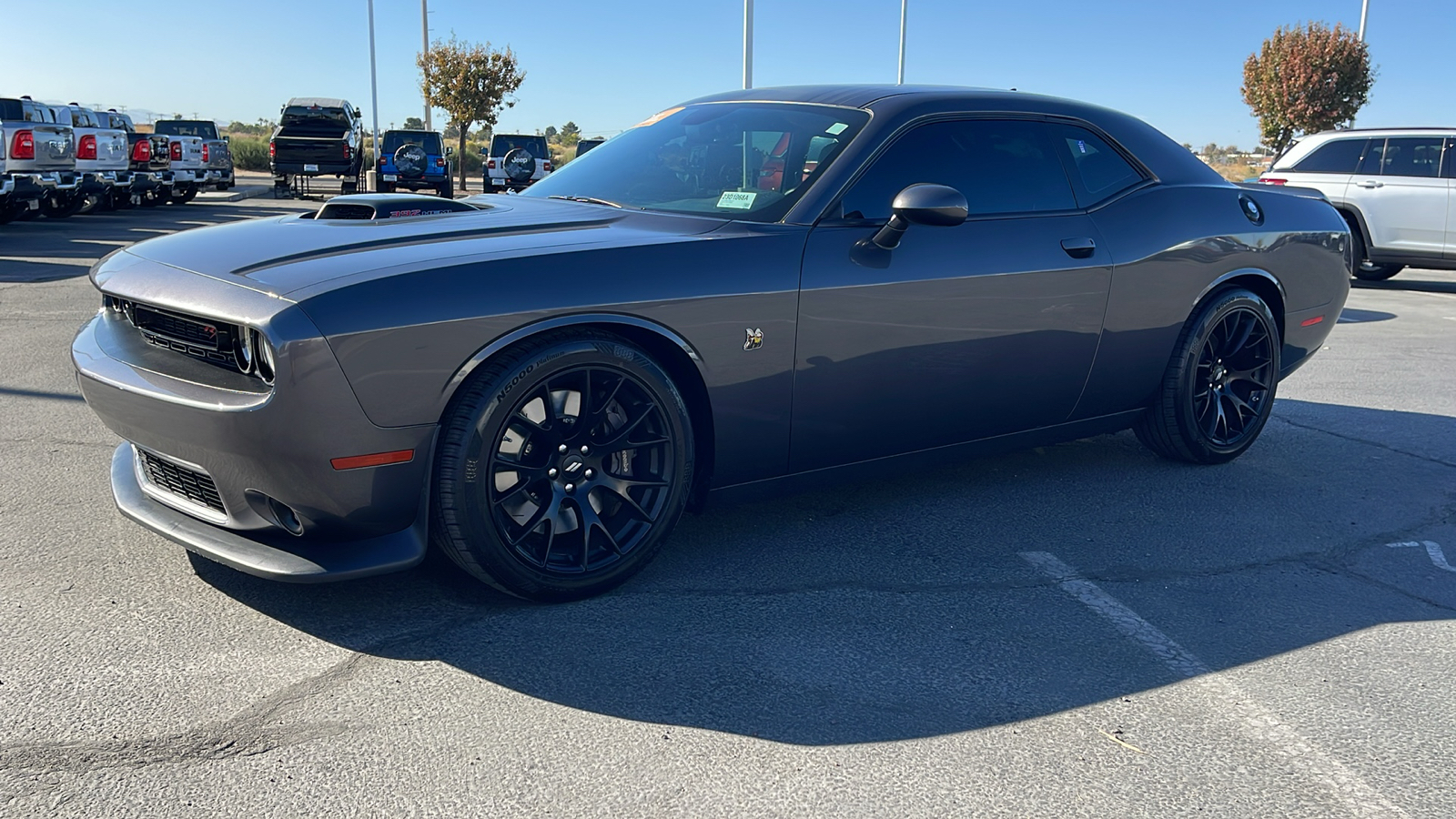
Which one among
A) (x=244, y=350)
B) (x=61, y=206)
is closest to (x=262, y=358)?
(x=244, y=350)

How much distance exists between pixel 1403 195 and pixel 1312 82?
23.9m

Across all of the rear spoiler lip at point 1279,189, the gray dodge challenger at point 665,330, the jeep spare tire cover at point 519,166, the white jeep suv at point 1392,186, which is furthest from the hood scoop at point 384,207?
the white jeep suv at point 1392,186

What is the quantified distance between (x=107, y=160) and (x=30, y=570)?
17.7 metres

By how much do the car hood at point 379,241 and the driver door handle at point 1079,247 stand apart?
4.67 ft

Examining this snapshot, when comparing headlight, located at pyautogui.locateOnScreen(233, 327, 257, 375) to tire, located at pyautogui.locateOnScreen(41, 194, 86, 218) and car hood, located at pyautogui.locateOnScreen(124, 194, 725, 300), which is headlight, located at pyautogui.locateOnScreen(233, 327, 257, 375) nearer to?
car hood, located at pyautogui.locateOnScreen(124, 194, 725, 300)

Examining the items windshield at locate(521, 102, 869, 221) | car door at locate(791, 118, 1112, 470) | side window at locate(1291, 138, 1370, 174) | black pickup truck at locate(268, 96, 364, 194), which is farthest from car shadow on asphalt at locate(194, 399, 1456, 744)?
black pickup truck at locate(268, 96, 364, 194)

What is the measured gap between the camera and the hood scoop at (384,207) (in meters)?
3.78

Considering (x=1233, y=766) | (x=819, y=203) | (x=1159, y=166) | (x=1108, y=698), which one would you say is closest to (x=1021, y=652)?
(x=1108, y=698)

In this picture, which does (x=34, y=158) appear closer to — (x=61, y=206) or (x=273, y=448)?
(x=61, y=206)

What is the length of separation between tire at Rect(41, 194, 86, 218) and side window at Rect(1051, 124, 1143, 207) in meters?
17.1

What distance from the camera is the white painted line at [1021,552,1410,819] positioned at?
254 cm

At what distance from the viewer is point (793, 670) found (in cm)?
301

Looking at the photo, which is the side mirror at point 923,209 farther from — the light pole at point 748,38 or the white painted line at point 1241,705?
the light pole at point 748,38

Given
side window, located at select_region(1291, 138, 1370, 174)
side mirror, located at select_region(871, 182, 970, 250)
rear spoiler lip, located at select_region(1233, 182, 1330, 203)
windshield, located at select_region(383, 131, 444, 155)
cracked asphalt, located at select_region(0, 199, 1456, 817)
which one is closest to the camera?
cracked asphalt, located at select_region(0, 199, 1456, 817)
